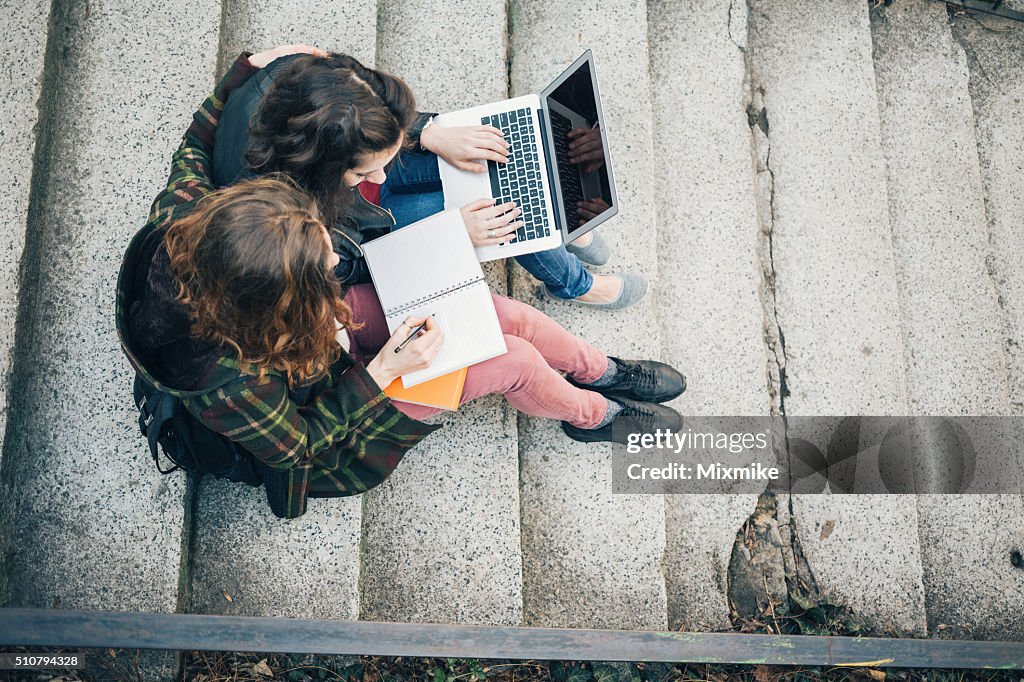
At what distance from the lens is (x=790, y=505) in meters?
2.74

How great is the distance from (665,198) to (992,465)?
67.4 inches

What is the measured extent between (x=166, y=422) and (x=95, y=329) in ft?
2.06

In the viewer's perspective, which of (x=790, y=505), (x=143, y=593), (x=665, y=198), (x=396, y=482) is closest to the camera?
(x=143, y=593)

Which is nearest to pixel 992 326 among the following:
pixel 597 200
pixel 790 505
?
pixel 790 505

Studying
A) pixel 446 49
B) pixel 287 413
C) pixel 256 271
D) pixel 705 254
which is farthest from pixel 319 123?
pixel 705 254

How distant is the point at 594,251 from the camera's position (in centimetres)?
268

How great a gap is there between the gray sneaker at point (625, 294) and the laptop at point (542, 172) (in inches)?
16.5

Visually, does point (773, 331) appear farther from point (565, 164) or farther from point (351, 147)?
point (351, 147)

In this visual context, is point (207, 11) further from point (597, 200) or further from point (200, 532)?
point (200, 532)

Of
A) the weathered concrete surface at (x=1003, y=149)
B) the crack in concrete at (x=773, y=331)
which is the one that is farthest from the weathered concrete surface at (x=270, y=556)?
the weathered concrete surface at (x=1003, y=149)

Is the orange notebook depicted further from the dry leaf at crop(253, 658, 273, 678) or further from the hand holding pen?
the dry leaf at crop(253, 658, 273, 678)

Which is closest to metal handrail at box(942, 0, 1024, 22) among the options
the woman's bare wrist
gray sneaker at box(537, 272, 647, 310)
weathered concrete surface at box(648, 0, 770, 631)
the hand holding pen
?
weathered concrete surface at box(648, 0, 770, 631)

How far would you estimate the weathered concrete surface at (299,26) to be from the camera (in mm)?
2625

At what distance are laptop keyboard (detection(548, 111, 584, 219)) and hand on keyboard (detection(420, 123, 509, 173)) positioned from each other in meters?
0.18
